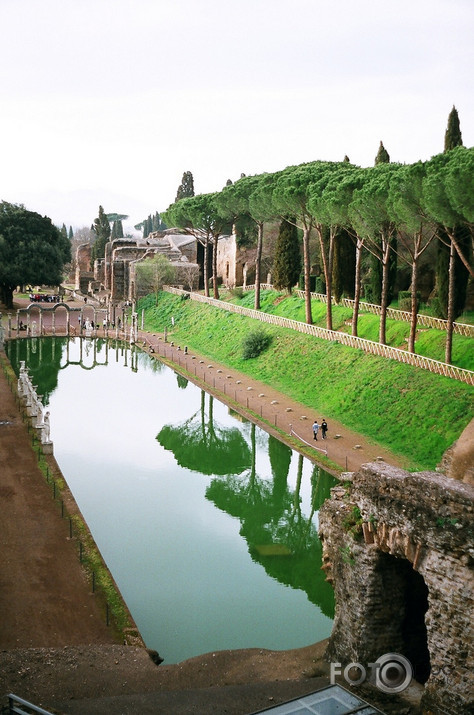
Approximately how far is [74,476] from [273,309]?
98.3 feet

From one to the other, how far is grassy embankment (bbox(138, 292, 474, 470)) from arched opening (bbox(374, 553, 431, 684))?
13.6m

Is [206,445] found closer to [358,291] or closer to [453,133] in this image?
[358,291]

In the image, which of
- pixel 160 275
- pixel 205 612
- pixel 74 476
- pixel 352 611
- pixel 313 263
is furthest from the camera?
pixel 160 275

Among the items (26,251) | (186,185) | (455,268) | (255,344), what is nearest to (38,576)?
(455,268)

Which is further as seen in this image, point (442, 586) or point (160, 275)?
point (160, 275)

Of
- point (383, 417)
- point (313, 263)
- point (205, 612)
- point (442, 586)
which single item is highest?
point (313, 263)

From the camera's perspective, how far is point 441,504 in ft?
32.9

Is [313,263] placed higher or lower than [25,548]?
higher

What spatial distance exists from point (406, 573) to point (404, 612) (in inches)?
26.8

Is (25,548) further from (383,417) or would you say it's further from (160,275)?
(160,275)

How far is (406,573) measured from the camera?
485 inches

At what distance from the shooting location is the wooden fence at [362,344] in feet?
101

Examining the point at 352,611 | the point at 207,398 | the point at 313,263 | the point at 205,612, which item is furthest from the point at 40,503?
the point at 313,263

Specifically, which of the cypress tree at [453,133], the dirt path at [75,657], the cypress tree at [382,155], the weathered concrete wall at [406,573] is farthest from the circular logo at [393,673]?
the cypress tree at [382,155]
